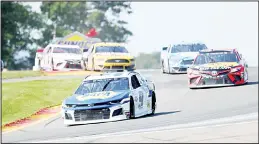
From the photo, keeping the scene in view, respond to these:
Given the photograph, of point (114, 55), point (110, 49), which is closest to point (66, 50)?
point (110, 49)

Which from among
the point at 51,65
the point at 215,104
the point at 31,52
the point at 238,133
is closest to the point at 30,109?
the point at 51,65

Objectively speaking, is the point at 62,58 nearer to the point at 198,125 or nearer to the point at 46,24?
the point at 198,125

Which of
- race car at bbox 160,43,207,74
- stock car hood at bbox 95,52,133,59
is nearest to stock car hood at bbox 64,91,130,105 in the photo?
race car at bbox 160,43,207,74

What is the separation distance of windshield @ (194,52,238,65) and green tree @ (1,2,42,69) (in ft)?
42.7

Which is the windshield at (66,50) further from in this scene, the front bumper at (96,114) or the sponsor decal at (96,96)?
the front bumper at (96,114)

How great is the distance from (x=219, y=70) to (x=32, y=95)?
6.17m

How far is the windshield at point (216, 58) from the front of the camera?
919 inches

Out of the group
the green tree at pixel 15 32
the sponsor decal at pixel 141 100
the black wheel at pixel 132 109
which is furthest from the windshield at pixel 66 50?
the green tree at pixel 15 32

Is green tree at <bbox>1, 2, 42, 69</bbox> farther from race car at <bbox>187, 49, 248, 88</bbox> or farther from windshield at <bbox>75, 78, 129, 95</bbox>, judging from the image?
windshield at <bbox>75, 78, 129, 95</bbox>

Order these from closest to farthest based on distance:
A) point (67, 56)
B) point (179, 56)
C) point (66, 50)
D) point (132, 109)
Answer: point (132, 109) → point (179, 56) → point (67, 56) → point (66, 50)

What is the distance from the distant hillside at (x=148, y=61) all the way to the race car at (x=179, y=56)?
361mm

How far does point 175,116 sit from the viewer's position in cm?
2028

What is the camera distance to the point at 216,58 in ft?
78.8

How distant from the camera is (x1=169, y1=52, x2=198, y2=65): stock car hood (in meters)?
→ 22.8
